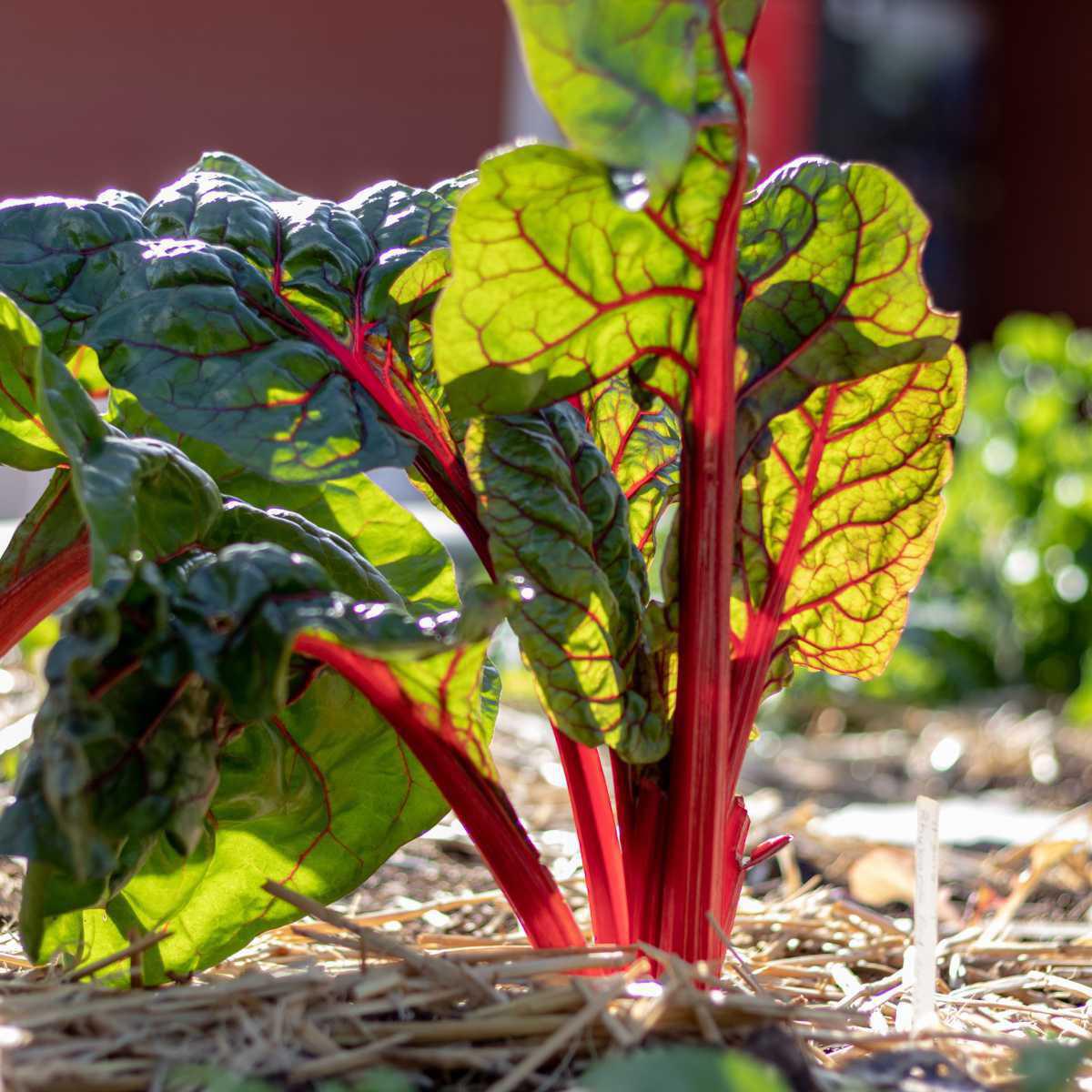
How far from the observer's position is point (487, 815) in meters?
0.92

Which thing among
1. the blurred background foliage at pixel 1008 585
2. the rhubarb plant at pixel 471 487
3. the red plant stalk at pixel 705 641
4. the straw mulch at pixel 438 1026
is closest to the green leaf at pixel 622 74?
the rhubarb plant at pixel 471 487

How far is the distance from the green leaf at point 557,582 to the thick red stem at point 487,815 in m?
0.08

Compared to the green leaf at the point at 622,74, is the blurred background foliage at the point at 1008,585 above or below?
below

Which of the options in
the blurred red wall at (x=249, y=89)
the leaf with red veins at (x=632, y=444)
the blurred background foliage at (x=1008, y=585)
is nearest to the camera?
the leaf with red veins at (x=632, y=444)

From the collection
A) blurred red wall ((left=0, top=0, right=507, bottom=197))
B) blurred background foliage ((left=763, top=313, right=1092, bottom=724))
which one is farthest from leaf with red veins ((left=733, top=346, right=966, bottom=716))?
blurred red wall ((left=0, top=0, right=507, bottom=197))

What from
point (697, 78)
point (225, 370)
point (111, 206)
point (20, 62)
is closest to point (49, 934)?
point (225, 370)

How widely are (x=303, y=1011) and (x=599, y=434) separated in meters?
0.48

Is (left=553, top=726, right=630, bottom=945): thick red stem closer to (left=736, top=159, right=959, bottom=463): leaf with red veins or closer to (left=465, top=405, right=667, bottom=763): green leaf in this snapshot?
(left=465, top=405, right=667, bottom=763): green leaf

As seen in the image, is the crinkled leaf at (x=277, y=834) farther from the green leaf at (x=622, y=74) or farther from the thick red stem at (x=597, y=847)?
the green leaf at (x=622, y=74)

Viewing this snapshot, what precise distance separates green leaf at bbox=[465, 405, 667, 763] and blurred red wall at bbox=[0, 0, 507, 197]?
4.77 meters

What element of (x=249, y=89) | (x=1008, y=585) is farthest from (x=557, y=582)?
(x=249, y=89)

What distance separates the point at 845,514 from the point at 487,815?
1.16 ft

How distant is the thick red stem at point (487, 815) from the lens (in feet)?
2.81

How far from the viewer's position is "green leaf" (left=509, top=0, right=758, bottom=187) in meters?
0.72
